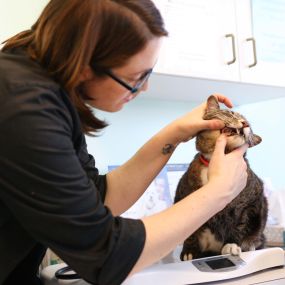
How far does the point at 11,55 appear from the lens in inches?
25.7

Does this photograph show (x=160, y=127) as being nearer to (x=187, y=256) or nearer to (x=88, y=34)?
(x=187, y=256)

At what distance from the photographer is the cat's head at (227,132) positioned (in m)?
0.91

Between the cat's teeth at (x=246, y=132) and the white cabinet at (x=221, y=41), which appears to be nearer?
the cat's teeth at (x=246, y=132)

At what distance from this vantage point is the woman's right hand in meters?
0.74

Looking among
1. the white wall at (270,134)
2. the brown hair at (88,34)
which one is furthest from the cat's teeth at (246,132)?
the white wall at (270,134)

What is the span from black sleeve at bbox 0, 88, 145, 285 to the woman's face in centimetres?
13

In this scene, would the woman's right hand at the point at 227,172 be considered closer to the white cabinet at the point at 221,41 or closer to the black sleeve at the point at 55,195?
the black sleeve at the point at 55,195

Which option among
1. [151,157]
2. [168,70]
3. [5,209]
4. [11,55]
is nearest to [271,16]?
[168,70]

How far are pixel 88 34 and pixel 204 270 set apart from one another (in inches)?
21.3

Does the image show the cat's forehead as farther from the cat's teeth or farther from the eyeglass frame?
the eyeglass frame

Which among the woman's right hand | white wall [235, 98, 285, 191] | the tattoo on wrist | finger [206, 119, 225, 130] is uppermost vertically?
finger [206, 119, 225, 130]

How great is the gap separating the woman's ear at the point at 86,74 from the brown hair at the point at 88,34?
0.04 ft

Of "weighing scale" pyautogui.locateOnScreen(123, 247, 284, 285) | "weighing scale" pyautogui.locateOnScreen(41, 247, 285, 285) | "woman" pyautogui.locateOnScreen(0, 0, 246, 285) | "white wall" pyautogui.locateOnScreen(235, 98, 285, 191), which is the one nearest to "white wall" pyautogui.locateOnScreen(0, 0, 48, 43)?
"woman" pyautogui.locateOnScreen(0, 0, 246, 285)

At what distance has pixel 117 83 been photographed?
70cm
